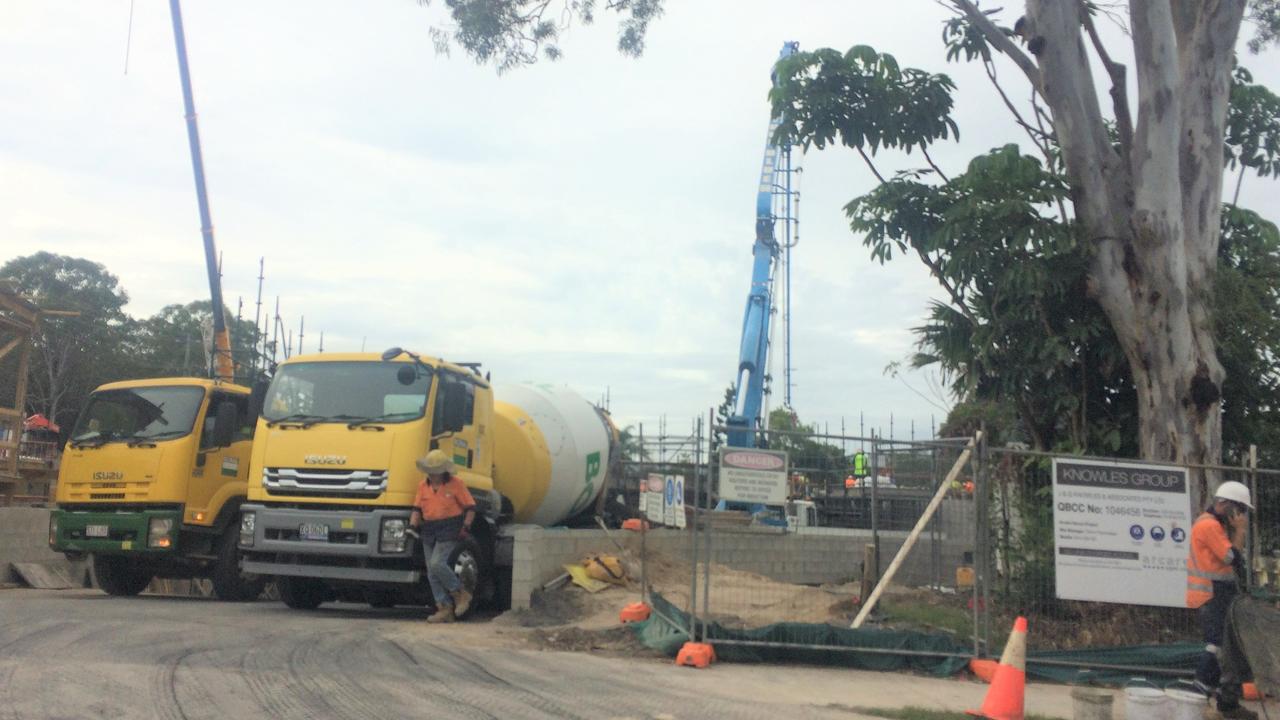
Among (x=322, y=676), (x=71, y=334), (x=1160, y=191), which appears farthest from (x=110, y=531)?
(x=71, y=334)

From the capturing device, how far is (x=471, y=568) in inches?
517

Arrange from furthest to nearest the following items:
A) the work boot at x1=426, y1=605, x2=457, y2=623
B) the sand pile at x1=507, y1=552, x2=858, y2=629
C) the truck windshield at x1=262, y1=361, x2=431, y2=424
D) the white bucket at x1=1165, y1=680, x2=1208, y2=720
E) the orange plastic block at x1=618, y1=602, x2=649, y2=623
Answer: the truck windshield at x1=262, y1=361, x2=431, y2=424 < the work boot at x1=426, y1=605, x2=457, y2=623 < the sand pile at x1=507, y1=552, x2=858, y2=629 < the orange plastic block at x1=618, y1=602, x2=649, y2=623 < the white bucket at x1=1165, y1=680, x2=1208, y2=720

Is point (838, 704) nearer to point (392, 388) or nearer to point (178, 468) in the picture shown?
point (392, 388)

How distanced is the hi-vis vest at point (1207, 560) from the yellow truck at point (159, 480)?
10369 mm

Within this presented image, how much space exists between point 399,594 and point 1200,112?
10865 mm

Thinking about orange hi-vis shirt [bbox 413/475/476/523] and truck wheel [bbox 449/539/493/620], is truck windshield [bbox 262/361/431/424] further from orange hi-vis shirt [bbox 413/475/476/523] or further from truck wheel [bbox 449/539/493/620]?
truck wheel [bbox 449/539/493/620]

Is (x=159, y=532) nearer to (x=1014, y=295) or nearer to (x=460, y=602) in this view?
(x=460, y=602)

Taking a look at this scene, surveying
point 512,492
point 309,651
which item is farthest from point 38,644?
point 512,492

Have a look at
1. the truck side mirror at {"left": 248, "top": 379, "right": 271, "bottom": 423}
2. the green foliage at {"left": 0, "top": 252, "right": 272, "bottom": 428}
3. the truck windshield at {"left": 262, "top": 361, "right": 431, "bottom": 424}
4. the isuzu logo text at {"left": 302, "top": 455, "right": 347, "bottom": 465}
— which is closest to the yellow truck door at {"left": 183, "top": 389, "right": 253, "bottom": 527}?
the truck side mirror at {"left": 248, "top": 379, "right": 271, "bottom": 423}

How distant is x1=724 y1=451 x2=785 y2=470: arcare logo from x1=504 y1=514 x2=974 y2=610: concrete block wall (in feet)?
8.29

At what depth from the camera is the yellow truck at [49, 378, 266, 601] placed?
14039 mm

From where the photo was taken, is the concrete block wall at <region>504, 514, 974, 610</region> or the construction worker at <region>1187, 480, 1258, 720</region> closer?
the construction worker at <region>1187, 480, 1258, 720</region>

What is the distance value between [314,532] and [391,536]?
849 millimetres

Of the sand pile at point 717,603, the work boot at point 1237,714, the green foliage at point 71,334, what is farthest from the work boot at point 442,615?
the green foliage at point 71,334
